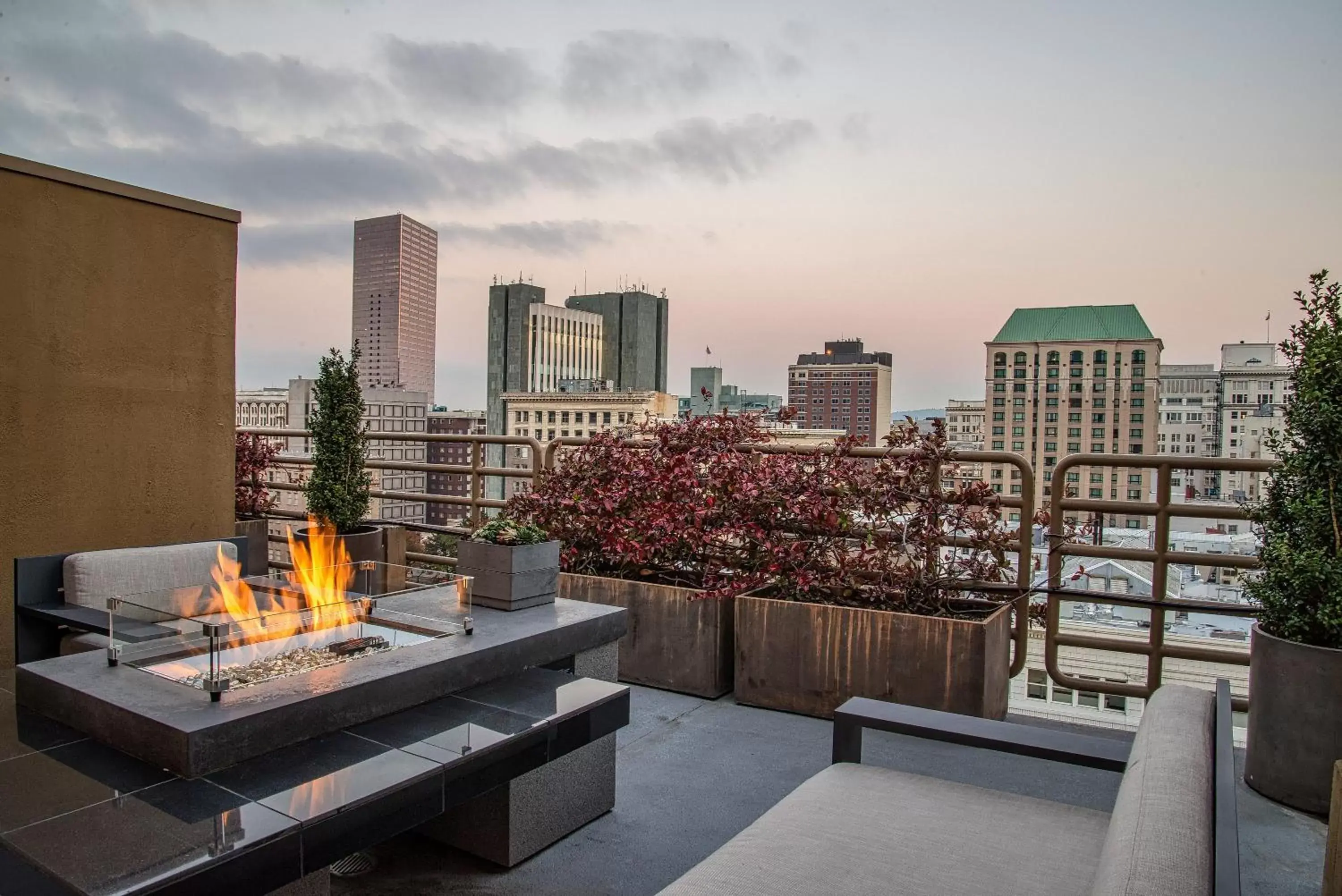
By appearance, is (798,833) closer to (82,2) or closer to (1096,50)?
(1096,50)

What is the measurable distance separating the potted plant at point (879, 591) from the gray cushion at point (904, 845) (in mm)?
1459

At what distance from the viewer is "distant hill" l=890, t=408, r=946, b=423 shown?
13.7ft

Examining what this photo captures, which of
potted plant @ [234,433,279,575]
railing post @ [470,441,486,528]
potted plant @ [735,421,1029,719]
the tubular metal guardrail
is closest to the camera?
potted plant @ [735,421,1029,719]

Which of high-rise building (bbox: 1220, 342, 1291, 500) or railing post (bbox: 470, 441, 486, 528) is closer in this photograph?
high-rise building (bbox: 1220, 342, 1291, 500)

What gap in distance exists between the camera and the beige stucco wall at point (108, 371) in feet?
12.5

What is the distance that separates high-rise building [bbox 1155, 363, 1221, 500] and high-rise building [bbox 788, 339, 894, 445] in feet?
4.11

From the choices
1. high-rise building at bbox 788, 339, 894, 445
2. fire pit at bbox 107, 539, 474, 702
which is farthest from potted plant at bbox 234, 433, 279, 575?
fire pit at bbox 107, 539, 474, 702

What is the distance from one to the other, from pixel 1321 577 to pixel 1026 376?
12.4ft

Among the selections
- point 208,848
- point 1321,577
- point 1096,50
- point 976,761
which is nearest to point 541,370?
point 1096,50

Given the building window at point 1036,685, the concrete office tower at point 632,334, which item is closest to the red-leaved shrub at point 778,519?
the building window at point 1036,685

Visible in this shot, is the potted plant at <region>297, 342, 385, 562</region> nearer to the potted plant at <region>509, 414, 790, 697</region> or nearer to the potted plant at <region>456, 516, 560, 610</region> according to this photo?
the potted plant at <region>509, 414, 790, 697</region>

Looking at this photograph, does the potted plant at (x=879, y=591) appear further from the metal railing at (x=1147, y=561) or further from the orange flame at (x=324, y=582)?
the orange flame at (x=324, y=582)

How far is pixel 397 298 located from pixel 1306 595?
8299mm

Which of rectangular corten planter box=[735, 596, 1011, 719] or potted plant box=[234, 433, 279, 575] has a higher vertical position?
potted plant box=[234, 433, 279, 575]
